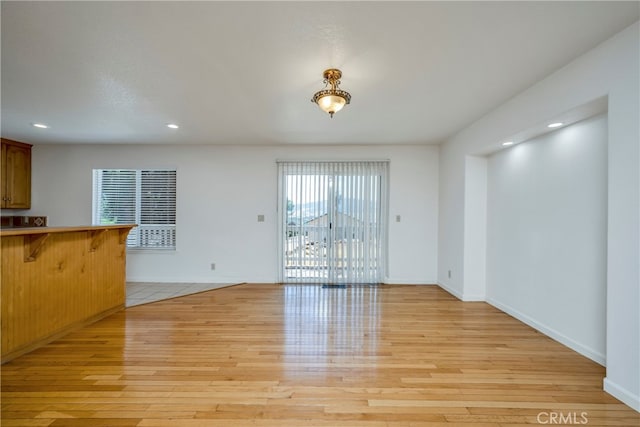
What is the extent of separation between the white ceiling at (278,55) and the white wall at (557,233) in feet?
2.40

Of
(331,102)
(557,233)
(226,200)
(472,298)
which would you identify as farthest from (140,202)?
(557,233)

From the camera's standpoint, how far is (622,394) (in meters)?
1.81

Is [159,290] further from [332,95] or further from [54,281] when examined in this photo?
[332,95]

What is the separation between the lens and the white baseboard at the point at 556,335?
7.59 feet

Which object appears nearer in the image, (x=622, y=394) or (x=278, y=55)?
(x=622, y=394)

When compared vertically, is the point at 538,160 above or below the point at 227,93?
below

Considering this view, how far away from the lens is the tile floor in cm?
395

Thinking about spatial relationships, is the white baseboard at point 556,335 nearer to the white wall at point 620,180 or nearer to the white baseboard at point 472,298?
the white baseboard at point 472,298

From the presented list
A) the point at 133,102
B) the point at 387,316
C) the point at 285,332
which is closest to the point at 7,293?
the point at 133,102

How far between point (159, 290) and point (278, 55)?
416cm

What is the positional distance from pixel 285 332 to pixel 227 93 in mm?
2616

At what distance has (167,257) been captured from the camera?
4.93 metres

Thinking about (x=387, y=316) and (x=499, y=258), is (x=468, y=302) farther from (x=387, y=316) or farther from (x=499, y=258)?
(x=387, y=316)

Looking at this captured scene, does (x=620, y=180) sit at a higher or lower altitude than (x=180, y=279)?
higher
